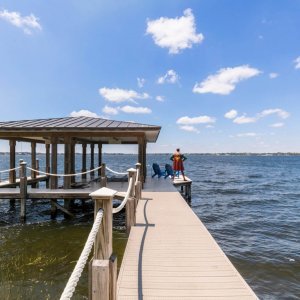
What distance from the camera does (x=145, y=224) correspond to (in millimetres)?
7711

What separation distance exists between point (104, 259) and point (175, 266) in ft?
7.26

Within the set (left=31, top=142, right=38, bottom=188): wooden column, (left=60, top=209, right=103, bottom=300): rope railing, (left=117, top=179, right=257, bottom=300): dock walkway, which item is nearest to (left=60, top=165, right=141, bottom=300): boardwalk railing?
(left=60, top=209, right=103, bottom=300): rope railing

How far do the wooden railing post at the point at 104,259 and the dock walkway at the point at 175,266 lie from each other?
3.09ft

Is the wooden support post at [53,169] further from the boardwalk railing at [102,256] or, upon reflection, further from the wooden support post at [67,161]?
the boardwalk railing at [102,256]

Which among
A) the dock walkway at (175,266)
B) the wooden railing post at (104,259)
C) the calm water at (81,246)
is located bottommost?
the calm water at (81,246)

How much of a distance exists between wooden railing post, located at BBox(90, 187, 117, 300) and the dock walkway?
943 millimetres

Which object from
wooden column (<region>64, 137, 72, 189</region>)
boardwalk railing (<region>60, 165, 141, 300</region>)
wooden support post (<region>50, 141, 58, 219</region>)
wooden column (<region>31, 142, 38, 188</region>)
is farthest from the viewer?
wooden column (<region>31, 142, 38, 188</region>)

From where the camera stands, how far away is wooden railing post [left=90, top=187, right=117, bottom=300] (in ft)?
9.95

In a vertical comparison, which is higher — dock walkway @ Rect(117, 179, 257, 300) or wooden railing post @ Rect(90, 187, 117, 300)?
wooden railing post @ Rect(90, 187, 117, 300)

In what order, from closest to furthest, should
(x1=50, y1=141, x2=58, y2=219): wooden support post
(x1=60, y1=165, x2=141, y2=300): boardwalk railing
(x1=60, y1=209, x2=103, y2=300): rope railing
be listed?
(x1=60, y1=209, x2=103, y2=300): rope railing → (x1=60, y1=165, x2=141, y2=300): boardwalk railing → (x1=50, y1=141, x2=58, y2=219): wooden support post

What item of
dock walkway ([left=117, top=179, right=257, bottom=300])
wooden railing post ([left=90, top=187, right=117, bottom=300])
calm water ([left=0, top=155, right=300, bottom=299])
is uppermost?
wooden railing post ([left=90, top=187, right=117, bottom=300])

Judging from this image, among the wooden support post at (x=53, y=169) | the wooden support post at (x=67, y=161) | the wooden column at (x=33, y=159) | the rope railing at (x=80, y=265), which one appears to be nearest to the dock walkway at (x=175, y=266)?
the rope railing at (x=80, y=265)

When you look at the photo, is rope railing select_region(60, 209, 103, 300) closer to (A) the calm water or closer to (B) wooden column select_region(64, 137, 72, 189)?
(A) the calm water

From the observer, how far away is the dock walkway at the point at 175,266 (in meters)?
4.09
